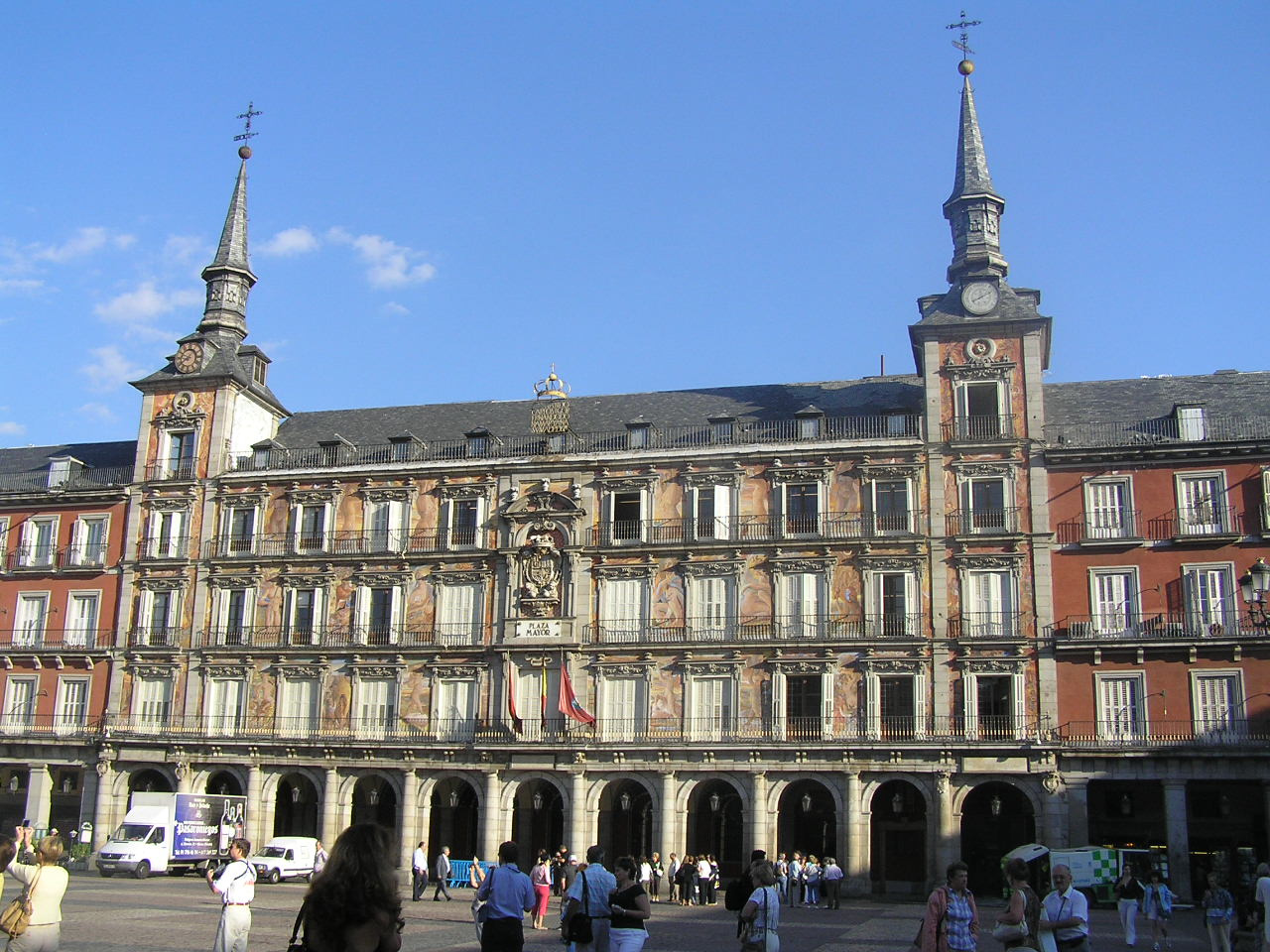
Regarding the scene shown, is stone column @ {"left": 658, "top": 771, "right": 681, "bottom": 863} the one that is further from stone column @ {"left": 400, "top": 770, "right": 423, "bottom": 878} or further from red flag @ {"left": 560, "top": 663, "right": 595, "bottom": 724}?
stone column @ {"left": 400, "top": 770, "right": 423, "bottom": 878}

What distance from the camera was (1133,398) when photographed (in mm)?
50531

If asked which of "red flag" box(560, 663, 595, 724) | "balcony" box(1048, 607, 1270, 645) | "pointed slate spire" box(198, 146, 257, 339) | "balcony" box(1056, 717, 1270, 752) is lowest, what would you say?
"balcony" box(1056, 717, 1270, 752)

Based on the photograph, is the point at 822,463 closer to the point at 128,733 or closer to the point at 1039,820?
the point at 1039,820

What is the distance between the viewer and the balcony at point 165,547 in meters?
55.3

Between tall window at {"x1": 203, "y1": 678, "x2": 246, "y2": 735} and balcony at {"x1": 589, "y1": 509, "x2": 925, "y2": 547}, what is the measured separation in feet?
51.7

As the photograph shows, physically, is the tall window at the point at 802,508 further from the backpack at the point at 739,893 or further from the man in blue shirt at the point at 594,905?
the man in blue shirt at the point at 594,905

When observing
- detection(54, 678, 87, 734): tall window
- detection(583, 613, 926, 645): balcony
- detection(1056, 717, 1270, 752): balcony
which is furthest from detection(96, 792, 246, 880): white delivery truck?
detection(1056, 717, 1270, 752): balcony

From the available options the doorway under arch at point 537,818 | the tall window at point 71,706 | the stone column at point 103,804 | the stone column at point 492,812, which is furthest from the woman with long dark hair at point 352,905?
the tall window at point 71,706

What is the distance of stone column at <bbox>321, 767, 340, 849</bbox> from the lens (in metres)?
50.9

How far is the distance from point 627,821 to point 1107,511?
2129 cm

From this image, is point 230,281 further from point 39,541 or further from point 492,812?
point 492,812

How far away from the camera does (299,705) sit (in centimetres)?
5262

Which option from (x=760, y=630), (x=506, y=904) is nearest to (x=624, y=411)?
(x=760, y=630)

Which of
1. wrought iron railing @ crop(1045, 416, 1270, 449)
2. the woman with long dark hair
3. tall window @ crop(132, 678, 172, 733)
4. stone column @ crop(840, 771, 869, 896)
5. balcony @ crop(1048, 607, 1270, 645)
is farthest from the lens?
tall window @ crop(132, 678, 172, 733)
